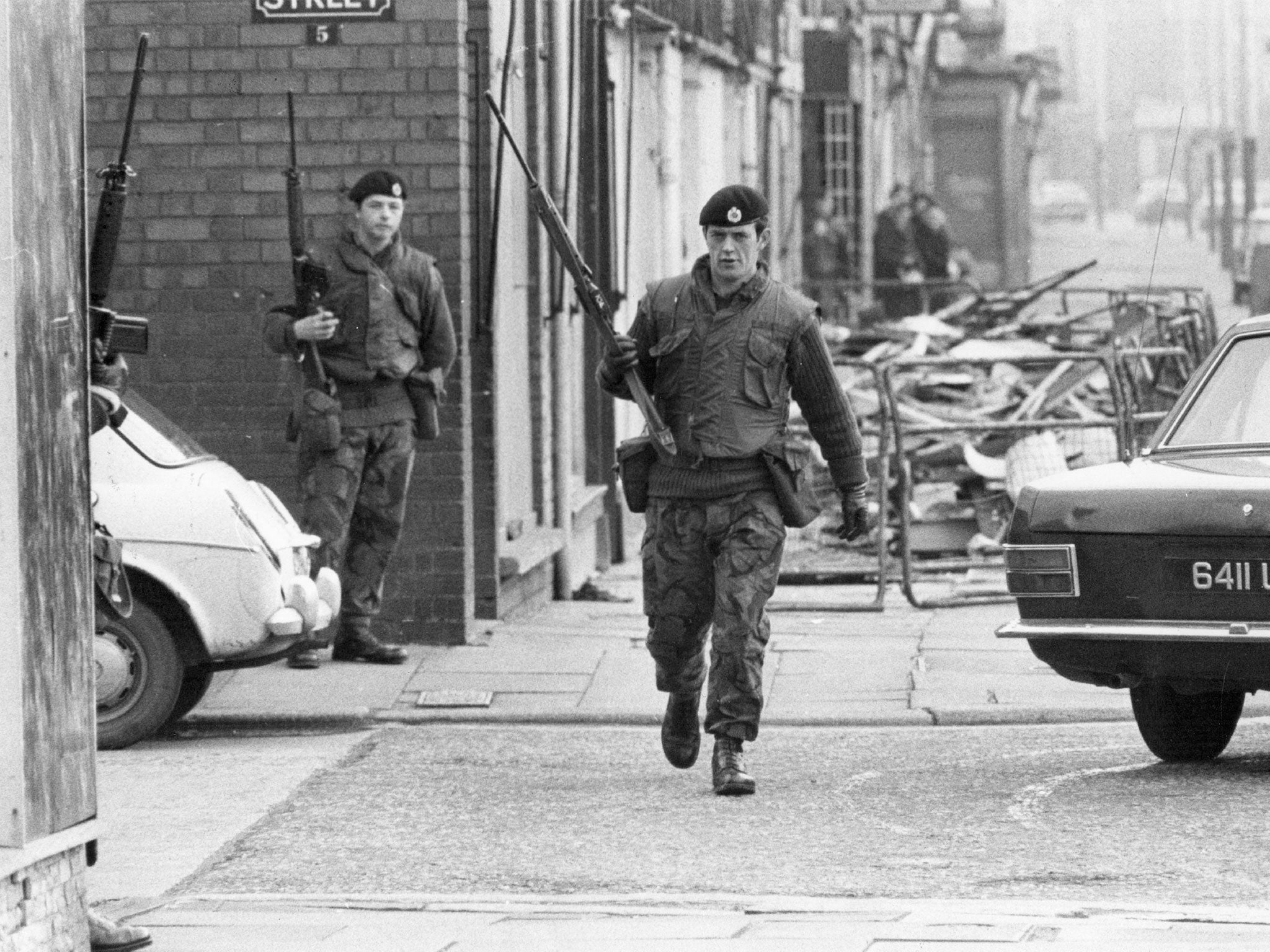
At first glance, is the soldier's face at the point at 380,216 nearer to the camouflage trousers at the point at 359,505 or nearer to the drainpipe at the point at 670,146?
the camouflage trousers at the point at 359,505

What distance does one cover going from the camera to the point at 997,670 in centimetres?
1064

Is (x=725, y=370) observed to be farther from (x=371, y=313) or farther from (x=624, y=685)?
(x=371, y=313)

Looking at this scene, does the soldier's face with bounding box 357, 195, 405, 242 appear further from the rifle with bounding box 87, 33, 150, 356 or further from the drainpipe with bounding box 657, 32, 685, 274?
the drainpipe with bounding box 657, 32, 685, 274

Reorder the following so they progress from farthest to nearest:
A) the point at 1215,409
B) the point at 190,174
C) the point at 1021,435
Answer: the point at 1021,435
the point at 190,174
the point at 1215,409

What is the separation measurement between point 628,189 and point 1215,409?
7.03m

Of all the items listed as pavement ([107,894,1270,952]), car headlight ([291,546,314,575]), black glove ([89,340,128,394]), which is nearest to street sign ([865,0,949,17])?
car headlight ([291,546,314,575])

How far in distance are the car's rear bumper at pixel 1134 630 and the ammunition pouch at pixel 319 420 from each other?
3332mm

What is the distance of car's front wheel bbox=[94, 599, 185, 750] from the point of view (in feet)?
29.7

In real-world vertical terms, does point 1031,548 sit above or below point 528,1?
below

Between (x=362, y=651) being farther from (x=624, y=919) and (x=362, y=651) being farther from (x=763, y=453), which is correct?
(x=624, y=919)

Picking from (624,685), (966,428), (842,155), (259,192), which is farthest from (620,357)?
(842,155)

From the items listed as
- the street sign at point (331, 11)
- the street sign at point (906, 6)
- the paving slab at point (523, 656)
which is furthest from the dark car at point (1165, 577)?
the street sign at point (906, 6)

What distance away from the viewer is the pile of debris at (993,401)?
13.3 m

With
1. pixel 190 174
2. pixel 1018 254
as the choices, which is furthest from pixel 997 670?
pixel 1018 254
